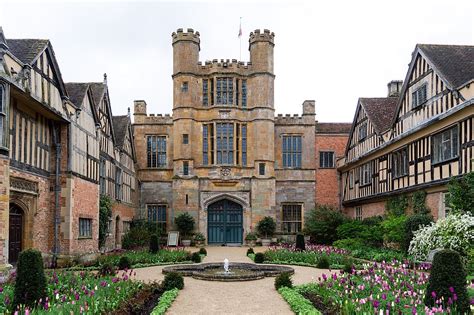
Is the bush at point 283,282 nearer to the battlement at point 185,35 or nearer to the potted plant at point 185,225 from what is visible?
the potted plant at point 185,225

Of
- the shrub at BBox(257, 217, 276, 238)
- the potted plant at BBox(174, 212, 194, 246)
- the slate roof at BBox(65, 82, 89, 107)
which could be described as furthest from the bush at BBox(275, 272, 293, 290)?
the potted plant at BBox(174, 212, 194, 246)

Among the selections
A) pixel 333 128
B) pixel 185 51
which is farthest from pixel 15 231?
pixel 333 128

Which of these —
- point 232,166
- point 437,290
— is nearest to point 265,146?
point 232,166

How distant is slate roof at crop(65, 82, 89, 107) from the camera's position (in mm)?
20816

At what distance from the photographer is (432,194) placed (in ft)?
66.6

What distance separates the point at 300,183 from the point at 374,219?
9.52m

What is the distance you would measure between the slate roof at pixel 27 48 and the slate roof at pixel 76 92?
3.38 metres

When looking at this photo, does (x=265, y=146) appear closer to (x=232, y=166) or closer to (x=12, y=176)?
(x=232, y=166)

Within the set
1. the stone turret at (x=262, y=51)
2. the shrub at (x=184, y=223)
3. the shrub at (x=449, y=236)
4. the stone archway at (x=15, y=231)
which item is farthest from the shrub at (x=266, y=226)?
the stone archway at (x=15, y=231)

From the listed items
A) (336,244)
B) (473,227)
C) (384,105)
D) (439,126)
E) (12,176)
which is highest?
(384,105)

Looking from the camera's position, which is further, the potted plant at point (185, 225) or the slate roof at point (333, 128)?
the slate roof at point (333, 128)

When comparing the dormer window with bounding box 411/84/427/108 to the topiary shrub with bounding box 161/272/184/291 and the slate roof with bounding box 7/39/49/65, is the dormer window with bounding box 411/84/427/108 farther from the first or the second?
the slate roof with bounding box 7/39/49/65

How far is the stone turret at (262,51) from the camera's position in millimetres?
33000

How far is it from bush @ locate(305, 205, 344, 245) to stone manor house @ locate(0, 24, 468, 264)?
5.99 feet
